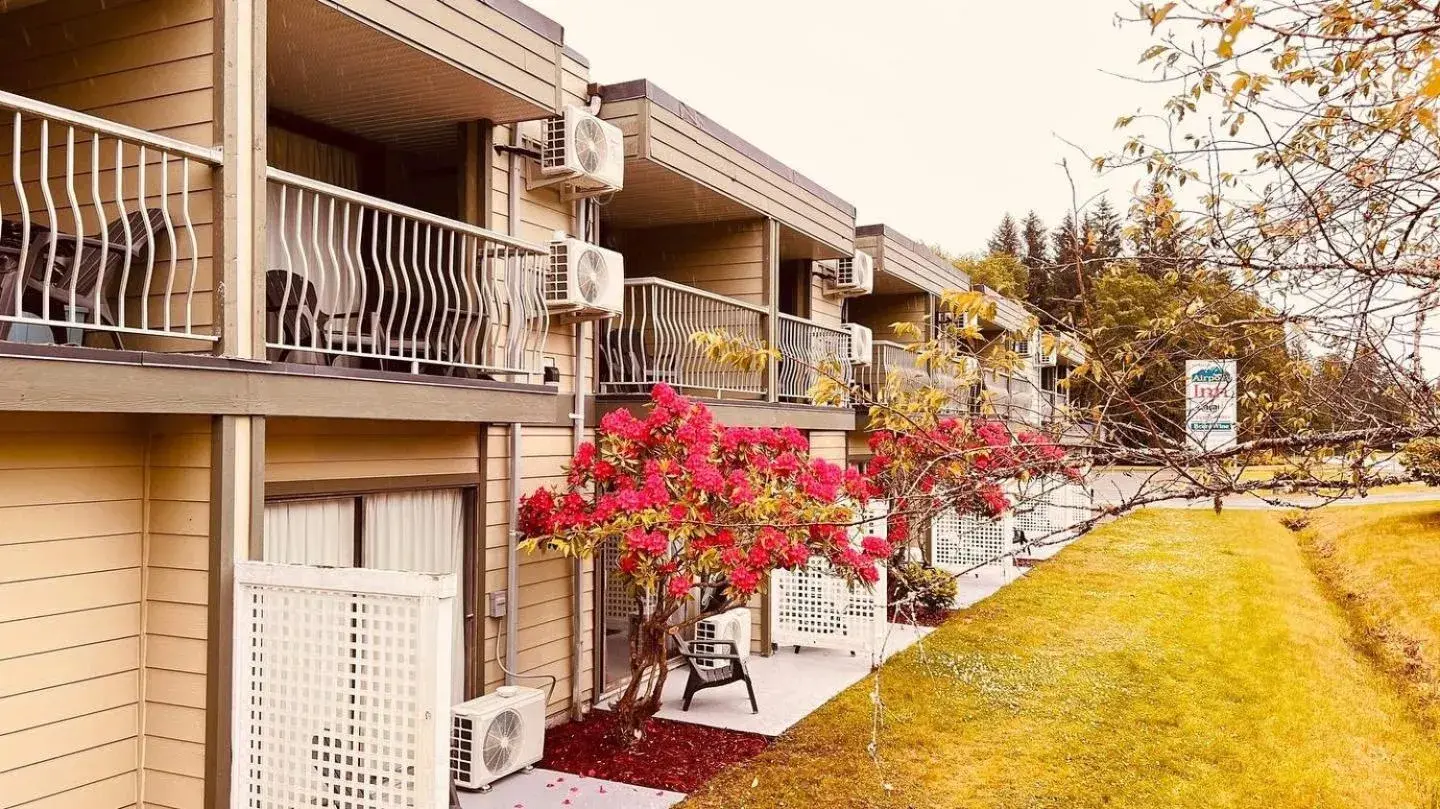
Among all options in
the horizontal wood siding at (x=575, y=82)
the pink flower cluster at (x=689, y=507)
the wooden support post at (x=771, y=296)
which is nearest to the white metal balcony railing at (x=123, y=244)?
the pink flower cluster at (x=689, y=507)

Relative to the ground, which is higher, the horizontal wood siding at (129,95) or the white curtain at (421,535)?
the horizontal wood siding at (129,95)

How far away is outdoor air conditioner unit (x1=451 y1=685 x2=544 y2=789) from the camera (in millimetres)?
6957

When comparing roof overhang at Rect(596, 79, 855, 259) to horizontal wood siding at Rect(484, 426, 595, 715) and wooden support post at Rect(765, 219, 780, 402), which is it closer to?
wooden support post at Rect(765, 219, 780, 402)

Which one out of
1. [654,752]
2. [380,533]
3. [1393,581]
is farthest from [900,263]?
[380,533]

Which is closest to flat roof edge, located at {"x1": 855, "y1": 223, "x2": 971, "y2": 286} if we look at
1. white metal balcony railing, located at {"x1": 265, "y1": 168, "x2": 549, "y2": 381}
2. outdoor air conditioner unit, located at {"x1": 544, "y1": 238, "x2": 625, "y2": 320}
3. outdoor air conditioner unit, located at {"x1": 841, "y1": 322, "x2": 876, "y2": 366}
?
outdoor air conditioner unit, located at {"x1": 841, "y1": 322, "x2": 876, "y2": 366}

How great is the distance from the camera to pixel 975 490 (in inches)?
136

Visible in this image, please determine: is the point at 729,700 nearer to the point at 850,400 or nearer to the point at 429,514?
the point at 429,514

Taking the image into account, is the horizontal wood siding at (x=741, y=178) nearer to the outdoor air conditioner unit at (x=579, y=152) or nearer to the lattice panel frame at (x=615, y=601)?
the outdoor air conditioner unit at (x=579, y=152)

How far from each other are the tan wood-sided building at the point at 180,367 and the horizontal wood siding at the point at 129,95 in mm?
17

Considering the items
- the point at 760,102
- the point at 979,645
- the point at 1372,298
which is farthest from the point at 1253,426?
the point at 760,102

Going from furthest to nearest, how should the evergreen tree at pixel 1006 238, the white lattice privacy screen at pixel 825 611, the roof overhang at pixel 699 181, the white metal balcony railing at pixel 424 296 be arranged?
the evergreen tree at pixel 1006 238
the white lattice privacy screen at pixel 825 611
the roof overhang at pixel 699 181
the white metal balcony railing at pixel 424 296

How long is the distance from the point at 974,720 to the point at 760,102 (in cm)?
7080

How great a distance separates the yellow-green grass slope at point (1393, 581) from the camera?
1283cm

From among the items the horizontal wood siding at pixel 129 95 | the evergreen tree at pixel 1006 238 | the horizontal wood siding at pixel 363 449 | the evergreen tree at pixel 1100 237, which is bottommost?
the horizontal wood siding at pixel 363 449
